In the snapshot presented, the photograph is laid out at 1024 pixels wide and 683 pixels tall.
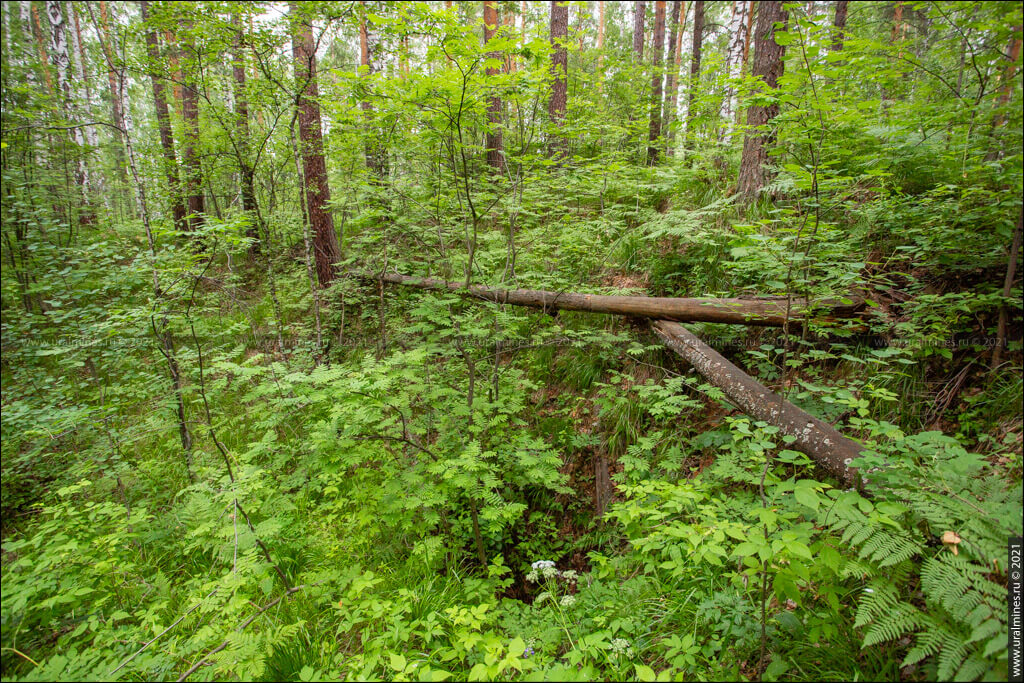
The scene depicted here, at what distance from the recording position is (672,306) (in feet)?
12.5

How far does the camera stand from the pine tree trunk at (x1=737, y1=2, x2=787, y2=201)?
15.7 feet

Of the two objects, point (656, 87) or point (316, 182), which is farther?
point (656, 87)

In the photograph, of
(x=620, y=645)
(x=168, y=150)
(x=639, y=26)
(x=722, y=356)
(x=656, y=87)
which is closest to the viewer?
(x=620, y=645)

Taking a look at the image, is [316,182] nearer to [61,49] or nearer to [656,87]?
[61,49]

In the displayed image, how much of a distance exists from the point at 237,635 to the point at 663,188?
6.24m

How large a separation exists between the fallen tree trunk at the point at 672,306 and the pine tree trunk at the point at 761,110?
7.48 ft

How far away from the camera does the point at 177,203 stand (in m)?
8.41

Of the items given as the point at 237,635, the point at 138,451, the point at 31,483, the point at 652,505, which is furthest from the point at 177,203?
the point at 652,505

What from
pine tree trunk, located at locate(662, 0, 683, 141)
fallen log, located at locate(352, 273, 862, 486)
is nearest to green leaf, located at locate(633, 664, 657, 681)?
fallen log, located at locate(352, 273, 862, 486)

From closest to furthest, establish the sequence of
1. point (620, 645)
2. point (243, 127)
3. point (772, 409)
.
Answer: point (620, 645) → point (772, 409) → point (243, 127)

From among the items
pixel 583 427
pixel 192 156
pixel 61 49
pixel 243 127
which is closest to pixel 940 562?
pixel 583 427

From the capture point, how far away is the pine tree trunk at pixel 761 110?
4797 mm

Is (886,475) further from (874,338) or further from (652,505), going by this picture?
(874,338)

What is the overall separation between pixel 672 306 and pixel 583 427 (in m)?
1.52
